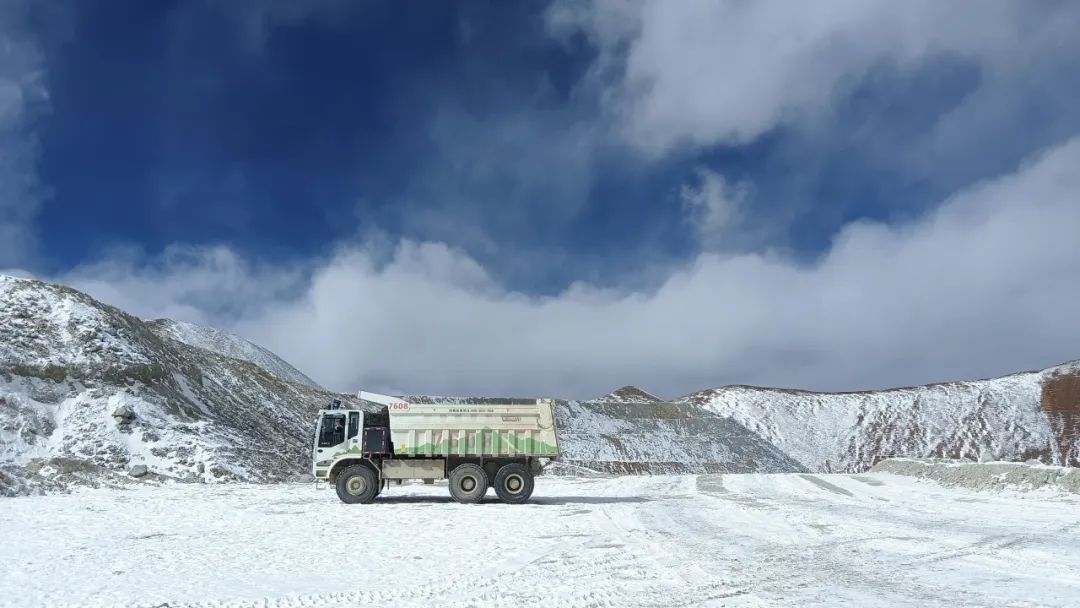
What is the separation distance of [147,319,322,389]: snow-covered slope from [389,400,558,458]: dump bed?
92903mm

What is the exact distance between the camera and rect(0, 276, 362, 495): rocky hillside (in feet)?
105

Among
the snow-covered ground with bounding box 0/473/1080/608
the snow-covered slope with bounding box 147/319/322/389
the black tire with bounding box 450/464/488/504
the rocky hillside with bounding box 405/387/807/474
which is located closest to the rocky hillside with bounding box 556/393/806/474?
the rocky hillside with bounding box 405/387/807/474

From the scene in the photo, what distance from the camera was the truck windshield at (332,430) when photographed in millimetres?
22766

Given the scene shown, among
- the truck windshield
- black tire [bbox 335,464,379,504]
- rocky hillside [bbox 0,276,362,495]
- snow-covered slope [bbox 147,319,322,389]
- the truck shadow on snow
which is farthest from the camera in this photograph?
snow-covered slope [bbox 147,319,322,389]

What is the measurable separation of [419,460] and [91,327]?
29.9 meters

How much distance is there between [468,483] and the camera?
2262 centimetres

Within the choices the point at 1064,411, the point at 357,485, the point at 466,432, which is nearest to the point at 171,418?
the point at 357,485

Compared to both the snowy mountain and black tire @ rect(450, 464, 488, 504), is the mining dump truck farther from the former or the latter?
the snowy mountain

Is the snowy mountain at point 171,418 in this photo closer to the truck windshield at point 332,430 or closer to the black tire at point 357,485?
the truck windshield at point 332,430

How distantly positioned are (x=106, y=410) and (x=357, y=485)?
69.4 feet

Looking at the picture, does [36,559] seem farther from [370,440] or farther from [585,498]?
[585,498]

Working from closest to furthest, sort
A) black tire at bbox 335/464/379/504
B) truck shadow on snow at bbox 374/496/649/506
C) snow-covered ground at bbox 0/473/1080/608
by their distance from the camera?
snow-covered ground at bbox 0/473/1080/608
black tire at bbox 335/464/379/504
truck shadow on snow at bbox 374/496/649/506

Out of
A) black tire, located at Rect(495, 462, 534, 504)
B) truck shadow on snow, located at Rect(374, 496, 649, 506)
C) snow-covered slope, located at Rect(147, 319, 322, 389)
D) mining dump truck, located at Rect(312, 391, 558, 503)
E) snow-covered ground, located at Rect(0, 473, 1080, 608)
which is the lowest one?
snow-covered ground, located at Rect(0, 473, 1080, 608)

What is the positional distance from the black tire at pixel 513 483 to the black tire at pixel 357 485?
395cm
